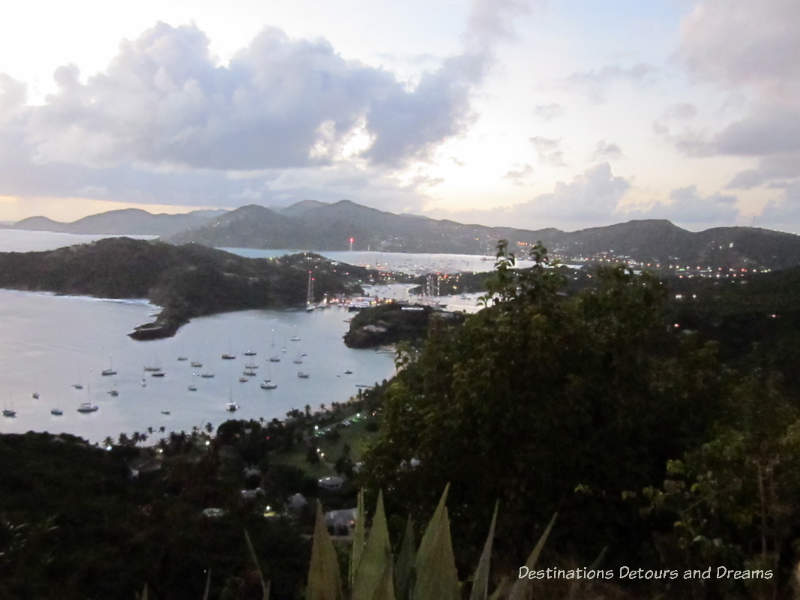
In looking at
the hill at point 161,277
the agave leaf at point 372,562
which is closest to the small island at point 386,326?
the hill at point 161,277

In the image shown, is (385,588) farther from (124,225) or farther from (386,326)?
(124,225)

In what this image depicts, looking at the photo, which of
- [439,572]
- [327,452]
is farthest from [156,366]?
[439,572]

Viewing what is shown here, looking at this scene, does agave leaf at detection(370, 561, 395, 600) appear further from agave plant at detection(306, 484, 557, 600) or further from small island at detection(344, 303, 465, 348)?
small island at detection(344, 303, 465, 348)

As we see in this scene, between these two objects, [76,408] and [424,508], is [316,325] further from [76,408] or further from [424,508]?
[424,508]

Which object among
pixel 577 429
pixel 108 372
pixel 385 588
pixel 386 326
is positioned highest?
pixel 385 588

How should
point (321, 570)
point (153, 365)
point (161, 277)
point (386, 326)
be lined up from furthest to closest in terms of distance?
point (161, 277), point (386, 326), point (153, 365), point (321, 570)

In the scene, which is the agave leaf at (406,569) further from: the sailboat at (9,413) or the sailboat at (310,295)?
the sailboat at (310,295)
